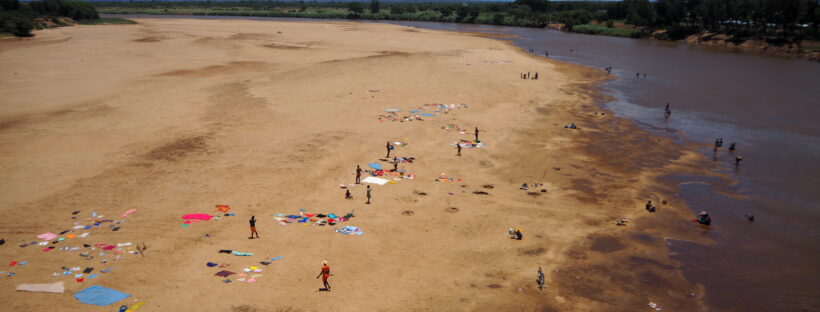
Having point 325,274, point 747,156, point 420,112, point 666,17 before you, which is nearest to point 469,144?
point 420,112

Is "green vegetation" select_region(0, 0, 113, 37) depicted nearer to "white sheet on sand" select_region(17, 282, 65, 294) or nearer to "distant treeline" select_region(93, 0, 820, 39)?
"distant treeline" select_region(93, 0, 820, 39)

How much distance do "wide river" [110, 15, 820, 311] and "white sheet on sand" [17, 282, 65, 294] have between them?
1983cm

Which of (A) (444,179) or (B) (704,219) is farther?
(A) (444,179)

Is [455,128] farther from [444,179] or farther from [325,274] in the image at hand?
[325,274]

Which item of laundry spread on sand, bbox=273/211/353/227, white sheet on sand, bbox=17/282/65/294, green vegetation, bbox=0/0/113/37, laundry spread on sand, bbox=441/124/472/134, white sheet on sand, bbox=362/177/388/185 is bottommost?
white sheet on sand, bbox=17/282/65/294

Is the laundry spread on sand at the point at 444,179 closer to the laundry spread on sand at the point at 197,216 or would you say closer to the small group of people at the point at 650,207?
the small group of people at the point at 650,207

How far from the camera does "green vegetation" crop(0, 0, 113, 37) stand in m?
87.8

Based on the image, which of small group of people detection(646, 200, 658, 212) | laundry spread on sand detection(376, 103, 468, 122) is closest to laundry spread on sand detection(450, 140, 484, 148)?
laundry spread on sand detection(376, 103, 468, 122)

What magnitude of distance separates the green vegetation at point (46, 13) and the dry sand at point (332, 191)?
49.3 metres

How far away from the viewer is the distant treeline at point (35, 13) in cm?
8225

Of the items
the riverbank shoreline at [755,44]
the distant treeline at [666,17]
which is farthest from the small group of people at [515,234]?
the distant treeline at [666,17]

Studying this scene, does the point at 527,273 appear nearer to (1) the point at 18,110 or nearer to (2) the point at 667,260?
(2) the point at 667,260

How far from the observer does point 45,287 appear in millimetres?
15492

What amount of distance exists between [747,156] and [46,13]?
134534 millimetres
